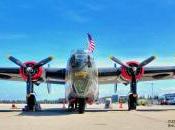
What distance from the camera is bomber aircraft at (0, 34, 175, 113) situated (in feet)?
Result: 104

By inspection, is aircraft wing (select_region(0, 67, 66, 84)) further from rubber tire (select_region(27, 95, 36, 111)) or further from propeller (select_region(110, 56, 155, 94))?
propeller (select_region(110, 56, 155, 94))

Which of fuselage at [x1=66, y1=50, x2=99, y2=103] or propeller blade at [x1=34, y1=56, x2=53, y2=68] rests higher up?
propeller blade at [x1=34, y1=56, x2=53, y2=68]

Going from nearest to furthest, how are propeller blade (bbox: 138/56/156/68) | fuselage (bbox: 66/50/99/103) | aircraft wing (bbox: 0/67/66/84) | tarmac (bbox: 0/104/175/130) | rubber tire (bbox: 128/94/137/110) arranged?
tarmac (bbox: 0/104/175/130) → fuselage (bbox: 66/50/99/103) → propeller blade (bbox: 138/56/156/68) → rubber tire (bbox: 128/94/137/110) → aircraft wing (bbox: 0/67/66/84)

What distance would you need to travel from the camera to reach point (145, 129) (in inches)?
700

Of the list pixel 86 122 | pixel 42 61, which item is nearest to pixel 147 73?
pixel 42 61

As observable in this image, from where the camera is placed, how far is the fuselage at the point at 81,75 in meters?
31.3

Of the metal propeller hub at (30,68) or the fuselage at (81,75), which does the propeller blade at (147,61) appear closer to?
the fuselage at (81,75)

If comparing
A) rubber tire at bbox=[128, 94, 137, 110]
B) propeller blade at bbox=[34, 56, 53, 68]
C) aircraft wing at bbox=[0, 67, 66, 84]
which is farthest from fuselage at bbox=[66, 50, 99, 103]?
rubber tire at bbox=[128, 94, 137, 110]

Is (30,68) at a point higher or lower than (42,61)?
lower

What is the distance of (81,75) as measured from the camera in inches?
1231

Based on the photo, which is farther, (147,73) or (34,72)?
(147,73)

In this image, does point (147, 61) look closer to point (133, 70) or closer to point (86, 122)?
point (133, 70)

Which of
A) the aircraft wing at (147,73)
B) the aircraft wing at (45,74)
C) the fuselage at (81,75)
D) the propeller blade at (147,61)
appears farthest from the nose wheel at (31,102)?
the propeller blade at (147,61)

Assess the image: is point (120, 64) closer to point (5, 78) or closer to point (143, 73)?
point (143, 73)
